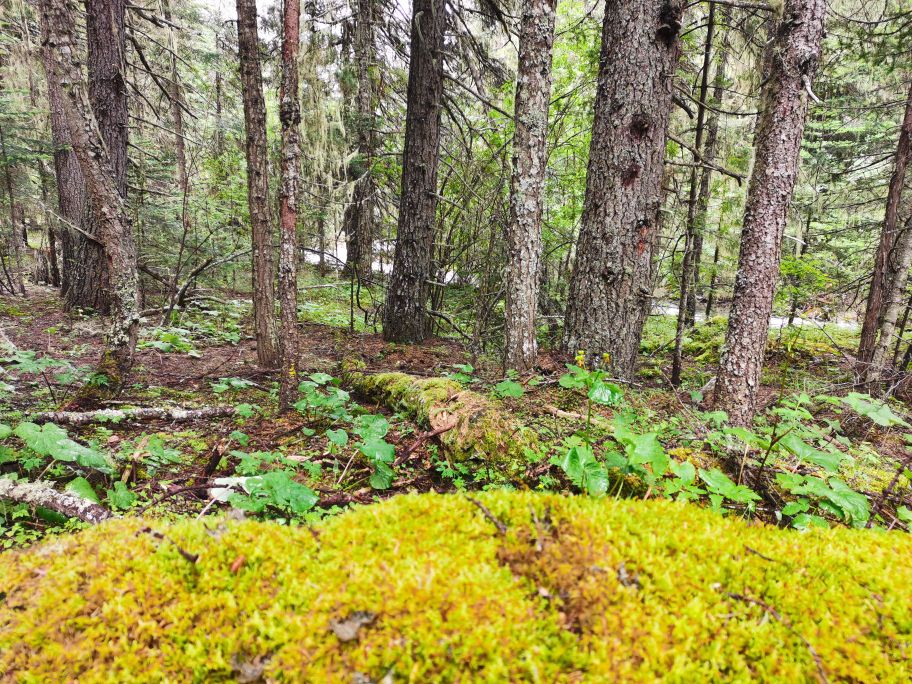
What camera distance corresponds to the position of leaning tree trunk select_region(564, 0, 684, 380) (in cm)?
437

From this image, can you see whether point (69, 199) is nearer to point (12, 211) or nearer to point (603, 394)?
point (12, 211)

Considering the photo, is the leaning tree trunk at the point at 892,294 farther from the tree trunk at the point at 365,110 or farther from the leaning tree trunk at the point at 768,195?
the tree trunk at the point at 365,110

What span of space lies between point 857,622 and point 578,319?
3875mm

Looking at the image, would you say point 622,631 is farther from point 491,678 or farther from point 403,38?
point 403,38

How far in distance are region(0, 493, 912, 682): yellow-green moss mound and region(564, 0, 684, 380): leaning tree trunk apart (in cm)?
340

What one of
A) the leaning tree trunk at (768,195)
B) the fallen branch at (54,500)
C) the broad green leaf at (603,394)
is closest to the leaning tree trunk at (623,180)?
the leaning tree trunk at (768,195)

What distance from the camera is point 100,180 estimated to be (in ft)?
12.9

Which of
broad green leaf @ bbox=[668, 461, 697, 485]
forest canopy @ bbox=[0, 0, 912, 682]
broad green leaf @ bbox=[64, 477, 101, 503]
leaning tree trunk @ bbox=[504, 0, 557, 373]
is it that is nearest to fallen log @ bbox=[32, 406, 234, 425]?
forest canopy @ bbox=[0, 0, 912, 682]

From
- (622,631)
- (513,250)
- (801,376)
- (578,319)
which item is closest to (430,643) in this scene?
(622,631)

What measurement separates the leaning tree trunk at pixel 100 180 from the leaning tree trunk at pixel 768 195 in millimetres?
5939

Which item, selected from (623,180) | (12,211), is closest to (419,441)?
(623,180)

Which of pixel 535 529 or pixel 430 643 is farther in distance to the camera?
pixel 535 529

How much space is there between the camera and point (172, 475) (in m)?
2.99

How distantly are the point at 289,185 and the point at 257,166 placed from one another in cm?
159
